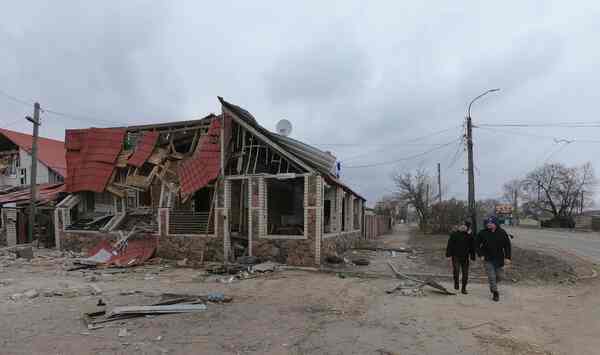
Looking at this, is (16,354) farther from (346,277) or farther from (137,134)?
(137,134)

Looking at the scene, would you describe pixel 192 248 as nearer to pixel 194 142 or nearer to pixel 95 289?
pixel 194 142

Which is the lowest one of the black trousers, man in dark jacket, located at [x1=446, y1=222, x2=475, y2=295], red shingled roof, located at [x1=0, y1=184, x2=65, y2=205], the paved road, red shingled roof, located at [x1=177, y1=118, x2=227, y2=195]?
the paved road

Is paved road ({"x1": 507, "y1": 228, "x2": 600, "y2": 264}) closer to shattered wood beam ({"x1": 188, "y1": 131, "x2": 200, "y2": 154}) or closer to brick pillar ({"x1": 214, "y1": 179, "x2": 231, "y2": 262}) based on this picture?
brick pillar ({"x1": 214, "y1": 179, "x2": 231, "y2": 262})

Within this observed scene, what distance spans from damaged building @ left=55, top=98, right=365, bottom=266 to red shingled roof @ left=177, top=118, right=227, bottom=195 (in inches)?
1.6

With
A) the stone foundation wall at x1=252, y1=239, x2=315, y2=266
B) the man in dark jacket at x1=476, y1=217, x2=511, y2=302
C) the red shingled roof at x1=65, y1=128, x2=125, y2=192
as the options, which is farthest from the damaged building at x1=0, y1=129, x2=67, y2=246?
the man in dark jacket at x1=476, y1=217, x2=511, y2=302

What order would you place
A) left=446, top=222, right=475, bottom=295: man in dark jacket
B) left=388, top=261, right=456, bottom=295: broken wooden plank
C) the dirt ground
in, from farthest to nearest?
left=446, top=222, right=475, bottom=295: man in dark jacket < left=388, top=261, right=456, bottom=295: broken wooden plank < the dirt ground

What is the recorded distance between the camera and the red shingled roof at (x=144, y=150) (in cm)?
1602

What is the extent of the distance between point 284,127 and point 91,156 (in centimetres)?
932

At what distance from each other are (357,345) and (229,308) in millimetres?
3141

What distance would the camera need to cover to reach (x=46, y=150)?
29.2 metres

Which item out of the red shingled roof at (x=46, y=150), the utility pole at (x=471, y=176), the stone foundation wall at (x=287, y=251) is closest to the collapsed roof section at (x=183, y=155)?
the stone foundation wall at (x=287, y=251)

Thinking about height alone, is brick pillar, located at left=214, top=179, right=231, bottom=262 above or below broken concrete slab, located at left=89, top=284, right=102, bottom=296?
above

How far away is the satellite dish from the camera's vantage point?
1622 centimetres

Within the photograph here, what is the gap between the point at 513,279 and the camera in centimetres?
1038
